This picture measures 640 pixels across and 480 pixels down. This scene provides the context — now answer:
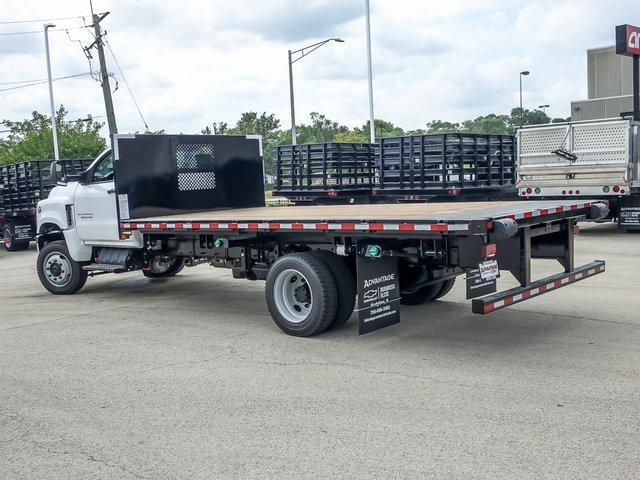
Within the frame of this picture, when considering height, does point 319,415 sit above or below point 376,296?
below

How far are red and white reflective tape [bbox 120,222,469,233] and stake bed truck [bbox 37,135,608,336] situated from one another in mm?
11

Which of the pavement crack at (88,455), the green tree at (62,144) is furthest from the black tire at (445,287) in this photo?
the green tree at (62,144)

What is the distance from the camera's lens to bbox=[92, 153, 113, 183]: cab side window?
10.5 meters

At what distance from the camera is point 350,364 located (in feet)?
22.0

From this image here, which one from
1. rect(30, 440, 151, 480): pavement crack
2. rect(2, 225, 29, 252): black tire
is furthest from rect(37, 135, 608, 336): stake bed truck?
rect(2, 225, 29, 252): black tire

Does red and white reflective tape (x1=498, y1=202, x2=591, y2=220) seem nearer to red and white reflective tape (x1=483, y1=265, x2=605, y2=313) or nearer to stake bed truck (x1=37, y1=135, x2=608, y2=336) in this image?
stake bed truck (x1=37, y1=135, x2=608, y2=336)

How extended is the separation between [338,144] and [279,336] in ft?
39.8

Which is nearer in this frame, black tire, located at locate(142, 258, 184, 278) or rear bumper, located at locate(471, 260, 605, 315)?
rear bumper, located at locate(471, 260, 605, 315)

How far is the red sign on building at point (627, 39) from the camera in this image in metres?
20.1

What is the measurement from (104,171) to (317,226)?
4434 millimetres

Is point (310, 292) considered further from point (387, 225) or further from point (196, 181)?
point (196, 181)

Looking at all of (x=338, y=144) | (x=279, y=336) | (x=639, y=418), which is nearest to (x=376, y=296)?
(x=279, y=336)

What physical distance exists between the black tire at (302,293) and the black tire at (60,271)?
14.7 ft

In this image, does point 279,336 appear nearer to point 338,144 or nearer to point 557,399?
point 557,399
